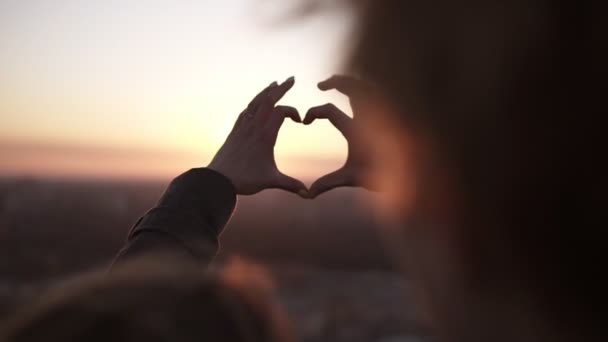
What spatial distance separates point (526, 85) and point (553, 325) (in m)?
0.19

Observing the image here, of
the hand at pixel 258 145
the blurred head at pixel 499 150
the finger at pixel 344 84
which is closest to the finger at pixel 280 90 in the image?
the hand at pixel 258 145

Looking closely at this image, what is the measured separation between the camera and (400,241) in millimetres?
538

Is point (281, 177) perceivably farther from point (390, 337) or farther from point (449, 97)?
point (390, 337)

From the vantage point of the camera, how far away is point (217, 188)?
1.00 m

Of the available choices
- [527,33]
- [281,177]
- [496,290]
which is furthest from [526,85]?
[281,177]

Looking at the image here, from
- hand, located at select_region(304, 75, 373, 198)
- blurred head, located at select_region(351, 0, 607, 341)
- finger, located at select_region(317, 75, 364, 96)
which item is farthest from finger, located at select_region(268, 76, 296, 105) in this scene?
blurred head, located at select_region(351, 0, 607, 341)

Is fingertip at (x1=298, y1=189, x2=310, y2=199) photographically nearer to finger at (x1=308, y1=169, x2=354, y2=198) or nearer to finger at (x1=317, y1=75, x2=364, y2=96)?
finger at (x1=308, y1=169, x2=354, y2=198)

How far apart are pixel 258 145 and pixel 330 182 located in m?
0.22

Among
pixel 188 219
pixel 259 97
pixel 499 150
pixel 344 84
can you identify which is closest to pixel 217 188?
pixel 188 219

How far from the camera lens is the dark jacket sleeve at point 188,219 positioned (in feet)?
2.74

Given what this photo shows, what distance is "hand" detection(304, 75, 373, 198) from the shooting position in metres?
0.69

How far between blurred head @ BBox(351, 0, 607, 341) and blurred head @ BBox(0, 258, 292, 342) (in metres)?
0.20

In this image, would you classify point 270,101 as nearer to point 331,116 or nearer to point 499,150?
point 331,116

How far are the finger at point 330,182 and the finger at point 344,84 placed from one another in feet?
0.65
